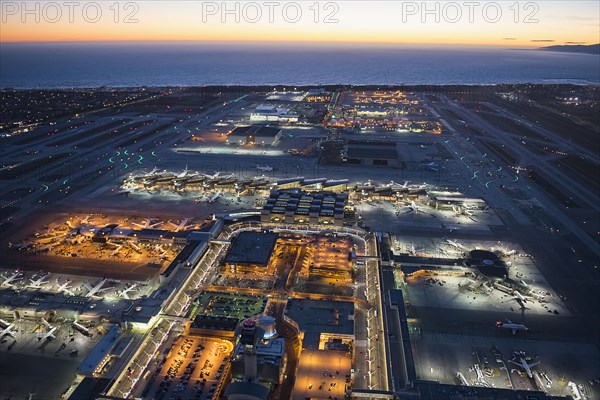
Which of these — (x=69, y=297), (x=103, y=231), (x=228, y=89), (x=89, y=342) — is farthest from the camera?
(x=228, y=89)

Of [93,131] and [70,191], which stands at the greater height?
[93,131]

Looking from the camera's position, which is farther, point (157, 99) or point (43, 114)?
point (157, 99)

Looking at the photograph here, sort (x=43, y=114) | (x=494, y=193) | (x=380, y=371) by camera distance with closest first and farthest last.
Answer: (x=380, y=371) → (x=494, y=193) → (x=43, y=114)

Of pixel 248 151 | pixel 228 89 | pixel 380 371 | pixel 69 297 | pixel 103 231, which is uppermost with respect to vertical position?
pixel 228 89

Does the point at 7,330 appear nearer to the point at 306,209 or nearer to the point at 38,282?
the point at 38,282

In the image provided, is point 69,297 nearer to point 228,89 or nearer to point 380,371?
point 380,371

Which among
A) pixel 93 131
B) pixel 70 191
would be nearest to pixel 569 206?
pixel 70 191

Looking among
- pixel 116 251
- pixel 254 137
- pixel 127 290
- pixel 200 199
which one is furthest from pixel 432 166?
pixel 127 290

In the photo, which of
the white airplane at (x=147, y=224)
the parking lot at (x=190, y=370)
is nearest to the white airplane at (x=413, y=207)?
the white airplane at (x=147, y=224)
